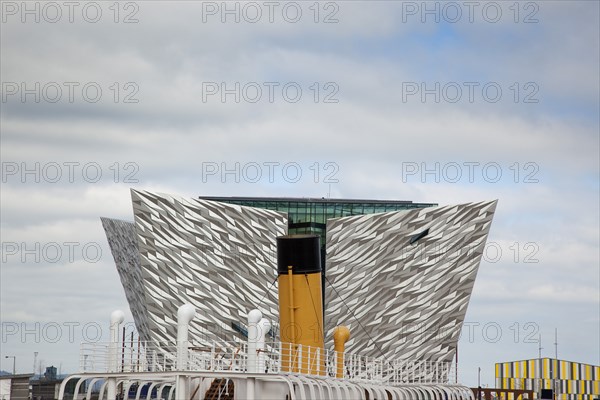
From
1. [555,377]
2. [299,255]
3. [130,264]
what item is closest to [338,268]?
[130,264]

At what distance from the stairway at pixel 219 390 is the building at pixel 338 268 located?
118 feet

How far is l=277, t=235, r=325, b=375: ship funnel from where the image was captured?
24.8 meters

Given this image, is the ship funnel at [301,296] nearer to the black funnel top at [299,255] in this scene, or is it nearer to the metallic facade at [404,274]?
the black funnel top at [299,255]

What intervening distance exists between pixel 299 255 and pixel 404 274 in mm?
36133

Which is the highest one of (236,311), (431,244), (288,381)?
(431,244)

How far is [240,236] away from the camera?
6009 cm

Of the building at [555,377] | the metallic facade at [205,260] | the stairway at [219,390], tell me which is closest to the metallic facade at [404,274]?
the metallic facade at [205,260]

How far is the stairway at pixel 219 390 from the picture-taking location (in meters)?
23.2

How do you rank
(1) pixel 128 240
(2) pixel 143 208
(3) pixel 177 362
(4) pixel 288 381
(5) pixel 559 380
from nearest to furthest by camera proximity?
(4) pixel 288 381
(3) pixel 177 362
(2) pixel 143 208
(1) pixel 128 240
(5) pixel 559 380

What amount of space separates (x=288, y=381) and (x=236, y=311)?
135 ft

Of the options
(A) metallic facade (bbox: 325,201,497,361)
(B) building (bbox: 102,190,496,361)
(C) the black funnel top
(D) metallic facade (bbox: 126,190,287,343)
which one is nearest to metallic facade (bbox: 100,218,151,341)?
(B) building (bbox: 102,190,496,361)

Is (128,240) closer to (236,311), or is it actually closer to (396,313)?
(236,311)

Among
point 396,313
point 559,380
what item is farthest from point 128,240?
point 559,380

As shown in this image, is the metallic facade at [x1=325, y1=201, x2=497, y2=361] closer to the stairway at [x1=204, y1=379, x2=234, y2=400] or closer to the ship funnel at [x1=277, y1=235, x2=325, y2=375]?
the ship funnel at [x1=277, y1=235, x2=325, y2=375]
